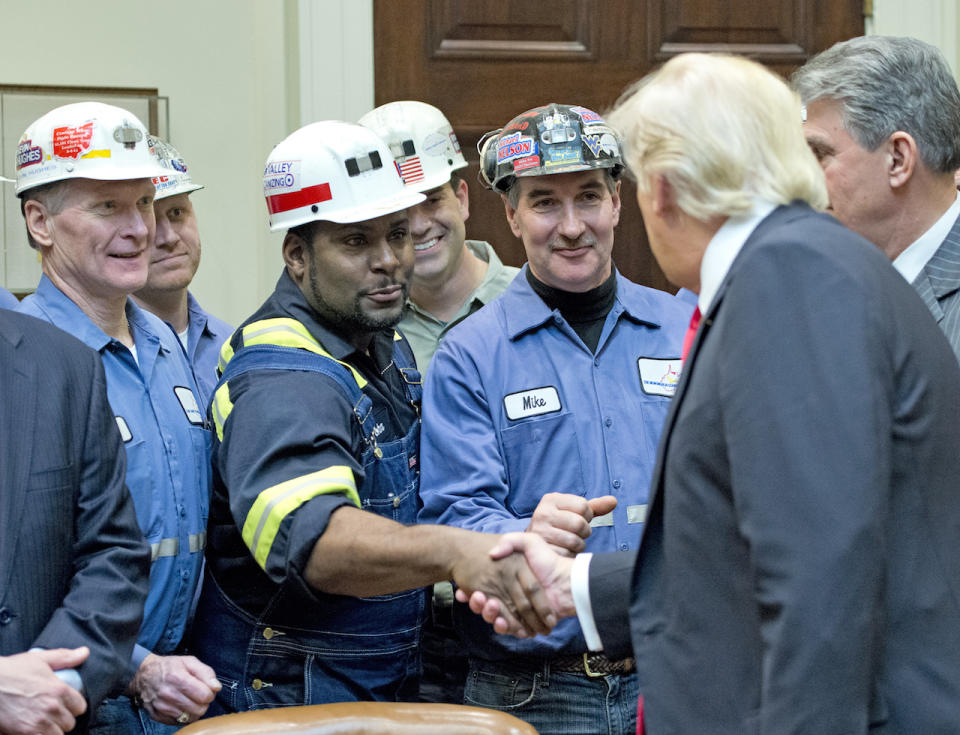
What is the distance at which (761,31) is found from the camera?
13.1 ft

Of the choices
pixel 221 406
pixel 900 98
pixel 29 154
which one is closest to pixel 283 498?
pixel 221 406

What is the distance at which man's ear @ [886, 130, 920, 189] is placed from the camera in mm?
2148

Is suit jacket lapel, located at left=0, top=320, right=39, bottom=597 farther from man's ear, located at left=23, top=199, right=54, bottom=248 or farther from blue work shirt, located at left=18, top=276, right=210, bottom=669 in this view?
man's ear, located at left=23, top=199, right=54, bottom=248

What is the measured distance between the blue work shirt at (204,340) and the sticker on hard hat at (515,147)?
992 millimetres

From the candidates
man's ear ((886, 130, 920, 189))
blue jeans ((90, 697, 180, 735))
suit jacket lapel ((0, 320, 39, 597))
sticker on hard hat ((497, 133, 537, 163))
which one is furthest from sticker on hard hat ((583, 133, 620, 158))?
blue jeans ((90, 697, 180, 735))

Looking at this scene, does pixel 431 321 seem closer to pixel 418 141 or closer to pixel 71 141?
pixel 418 141

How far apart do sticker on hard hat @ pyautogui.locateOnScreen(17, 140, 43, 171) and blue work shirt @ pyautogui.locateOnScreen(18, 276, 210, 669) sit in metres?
0.23

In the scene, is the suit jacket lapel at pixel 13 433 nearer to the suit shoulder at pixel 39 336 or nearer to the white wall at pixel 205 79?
the suit shoulder at pixel 39 336

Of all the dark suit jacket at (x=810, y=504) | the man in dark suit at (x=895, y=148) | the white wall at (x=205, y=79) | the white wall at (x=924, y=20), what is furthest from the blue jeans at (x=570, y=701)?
the white wall at (x=924, y=20)

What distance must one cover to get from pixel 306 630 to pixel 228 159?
1.84 m

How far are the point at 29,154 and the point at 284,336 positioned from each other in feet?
2.35

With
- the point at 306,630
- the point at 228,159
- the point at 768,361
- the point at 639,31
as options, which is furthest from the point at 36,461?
the point at 639,31

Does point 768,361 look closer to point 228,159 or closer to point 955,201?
point 955,201

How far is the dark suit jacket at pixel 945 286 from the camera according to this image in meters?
2.00
